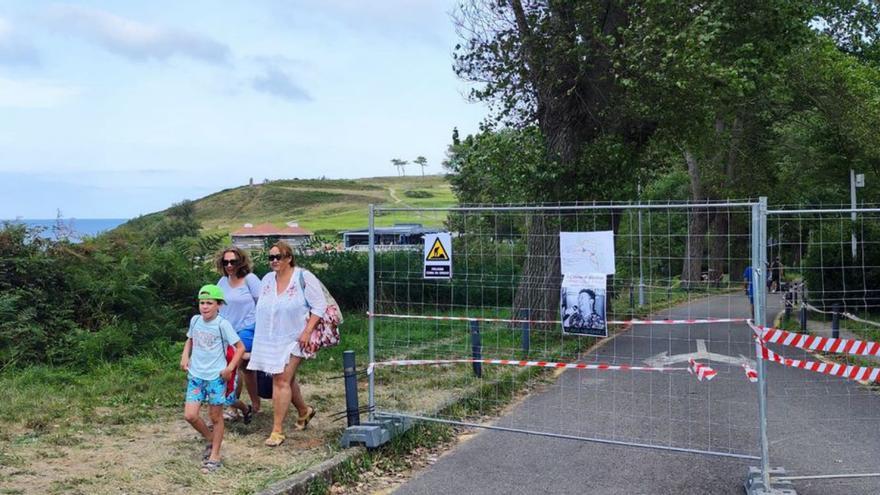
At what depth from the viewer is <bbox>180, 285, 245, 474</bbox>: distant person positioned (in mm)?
6133

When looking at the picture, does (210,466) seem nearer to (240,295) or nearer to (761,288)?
(240,295)

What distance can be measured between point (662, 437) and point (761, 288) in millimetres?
2351

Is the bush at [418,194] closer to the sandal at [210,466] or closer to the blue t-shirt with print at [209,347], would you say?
the blue t-shirt with print at [209,347]

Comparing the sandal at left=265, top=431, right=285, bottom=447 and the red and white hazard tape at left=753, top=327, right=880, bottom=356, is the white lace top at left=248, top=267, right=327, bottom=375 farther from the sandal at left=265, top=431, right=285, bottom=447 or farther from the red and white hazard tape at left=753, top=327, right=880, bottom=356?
the red and white hazard tape at left=753, top=327, right=880, bottom=356

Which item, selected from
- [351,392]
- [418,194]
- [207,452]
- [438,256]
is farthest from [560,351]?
[418,194]

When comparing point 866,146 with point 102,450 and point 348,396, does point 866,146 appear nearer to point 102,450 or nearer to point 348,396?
point 348,396

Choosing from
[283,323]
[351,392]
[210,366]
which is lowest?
[351,392]

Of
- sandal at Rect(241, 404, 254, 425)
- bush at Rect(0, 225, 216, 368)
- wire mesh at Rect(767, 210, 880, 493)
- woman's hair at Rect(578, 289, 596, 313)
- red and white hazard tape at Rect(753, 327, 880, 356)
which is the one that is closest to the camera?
red and white hazard tape at Rect(753, 327, 880, 356)

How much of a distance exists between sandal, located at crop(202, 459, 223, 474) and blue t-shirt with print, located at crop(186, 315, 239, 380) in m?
0.65

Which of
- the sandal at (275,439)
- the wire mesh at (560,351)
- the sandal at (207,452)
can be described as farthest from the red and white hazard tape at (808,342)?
the sandal at (207,452)

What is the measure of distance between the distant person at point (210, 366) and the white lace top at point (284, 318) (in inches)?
16.6

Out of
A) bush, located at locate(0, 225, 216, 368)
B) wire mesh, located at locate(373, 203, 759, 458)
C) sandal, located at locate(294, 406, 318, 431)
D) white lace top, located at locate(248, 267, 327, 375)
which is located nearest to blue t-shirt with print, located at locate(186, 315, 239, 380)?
white lace top, located at locate(248, 267, 327, 375)

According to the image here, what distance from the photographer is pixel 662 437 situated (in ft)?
24.2

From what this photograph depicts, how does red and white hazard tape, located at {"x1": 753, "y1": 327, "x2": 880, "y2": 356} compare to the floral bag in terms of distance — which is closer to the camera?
red and white hazard tape, located at {"x1": 753, "y1": 327, "x2": 880, "y2": 356}
